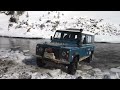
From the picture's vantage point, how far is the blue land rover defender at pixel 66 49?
927cm

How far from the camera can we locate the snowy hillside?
30.0m

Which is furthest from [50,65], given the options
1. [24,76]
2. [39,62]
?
[24,76]

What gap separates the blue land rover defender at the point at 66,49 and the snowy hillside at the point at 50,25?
17.9 meters

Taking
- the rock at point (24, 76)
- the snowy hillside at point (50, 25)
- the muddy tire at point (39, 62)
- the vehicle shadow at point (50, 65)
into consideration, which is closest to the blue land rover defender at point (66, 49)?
the muddy tire at point (39, 62)

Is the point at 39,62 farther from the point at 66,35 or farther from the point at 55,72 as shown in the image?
the point at 66,35

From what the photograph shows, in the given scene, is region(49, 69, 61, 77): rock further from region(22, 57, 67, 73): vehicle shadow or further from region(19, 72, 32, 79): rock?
region(19, 72, 32, 79): rock

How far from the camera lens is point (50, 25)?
33.8 meters

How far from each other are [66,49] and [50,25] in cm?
2493

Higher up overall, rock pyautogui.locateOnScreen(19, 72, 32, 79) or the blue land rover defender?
the blue land rover defender

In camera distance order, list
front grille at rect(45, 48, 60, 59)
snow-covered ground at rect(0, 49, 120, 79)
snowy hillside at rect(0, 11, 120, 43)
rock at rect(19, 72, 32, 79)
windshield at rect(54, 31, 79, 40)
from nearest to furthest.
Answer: rock at rect(19, 72, 32, 79) < snow-covered ground at rect(0, 49, 120, 79) < front grille at rect(45, 48, 60, 59) < windshield at rect(54, 31, 79, 40) < snowy hillside at rect(0, 11, 120, 43)

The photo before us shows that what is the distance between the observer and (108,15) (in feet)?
129

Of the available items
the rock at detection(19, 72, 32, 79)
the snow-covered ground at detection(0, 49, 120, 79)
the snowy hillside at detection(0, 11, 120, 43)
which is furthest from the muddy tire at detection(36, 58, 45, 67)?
the snowy hillside at detection(0, 11, 120, 43)

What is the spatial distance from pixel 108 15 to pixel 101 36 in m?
10.1

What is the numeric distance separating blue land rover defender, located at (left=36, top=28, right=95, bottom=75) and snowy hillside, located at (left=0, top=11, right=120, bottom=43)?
704 inches
